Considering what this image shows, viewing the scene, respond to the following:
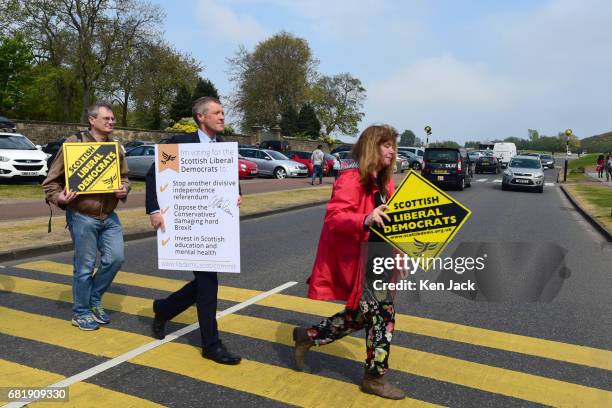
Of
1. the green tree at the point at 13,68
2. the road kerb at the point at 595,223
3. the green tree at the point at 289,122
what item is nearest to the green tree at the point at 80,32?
the green tree at the point at 13,68

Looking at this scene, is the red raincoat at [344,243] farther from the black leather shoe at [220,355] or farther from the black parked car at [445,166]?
the black parked car at [445,166]

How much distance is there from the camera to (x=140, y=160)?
74.1 ft

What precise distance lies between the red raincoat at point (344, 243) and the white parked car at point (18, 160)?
16.9 m

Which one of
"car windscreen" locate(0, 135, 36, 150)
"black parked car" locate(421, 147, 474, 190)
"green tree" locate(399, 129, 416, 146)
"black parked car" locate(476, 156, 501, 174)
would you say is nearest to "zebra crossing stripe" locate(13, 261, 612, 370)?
"car windscreen" locate(0, 135, 36, 150)

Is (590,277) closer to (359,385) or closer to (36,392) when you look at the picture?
(359,385)

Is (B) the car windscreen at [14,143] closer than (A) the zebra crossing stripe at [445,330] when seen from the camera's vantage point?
No

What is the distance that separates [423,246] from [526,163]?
78.7 ft

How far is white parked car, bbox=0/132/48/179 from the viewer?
17203mm

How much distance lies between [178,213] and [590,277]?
589 centimetres

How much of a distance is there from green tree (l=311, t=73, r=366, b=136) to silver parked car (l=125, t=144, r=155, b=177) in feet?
184

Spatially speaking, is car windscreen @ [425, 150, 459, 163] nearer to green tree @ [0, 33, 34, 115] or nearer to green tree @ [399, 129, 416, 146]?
green tree @ [0, 33, 34, 115]

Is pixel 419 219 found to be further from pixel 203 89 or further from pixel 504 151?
pixel 203 89

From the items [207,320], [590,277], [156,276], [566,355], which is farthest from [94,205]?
[590,277]

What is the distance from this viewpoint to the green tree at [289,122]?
62.4 meters
